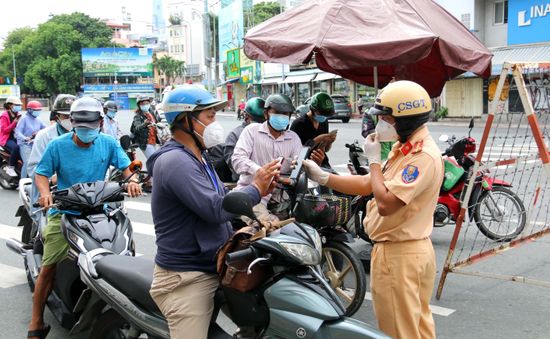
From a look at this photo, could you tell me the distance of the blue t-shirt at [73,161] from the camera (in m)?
4.11

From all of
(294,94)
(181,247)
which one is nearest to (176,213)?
(181,247)

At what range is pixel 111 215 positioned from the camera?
405cm

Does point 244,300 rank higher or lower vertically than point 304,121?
lower

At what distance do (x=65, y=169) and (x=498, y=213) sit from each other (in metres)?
4.76

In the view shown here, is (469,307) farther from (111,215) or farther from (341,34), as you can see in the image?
(111,215)

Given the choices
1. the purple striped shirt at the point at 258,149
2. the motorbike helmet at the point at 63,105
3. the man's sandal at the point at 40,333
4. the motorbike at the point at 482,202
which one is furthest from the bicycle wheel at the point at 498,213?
the man's sandal at the point at 40,333

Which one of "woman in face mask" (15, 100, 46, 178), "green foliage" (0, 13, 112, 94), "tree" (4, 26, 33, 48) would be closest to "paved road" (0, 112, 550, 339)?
"woman in face mask" (15, 100, 46, 178)

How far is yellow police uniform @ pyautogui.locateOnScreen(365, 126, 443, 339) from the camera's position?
2.80m

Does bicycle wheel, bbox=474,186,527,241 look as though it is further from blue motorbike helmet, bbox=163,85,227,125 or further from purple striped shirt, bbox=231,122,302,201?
blue motorbike helmet, bbox=163,85,227,125

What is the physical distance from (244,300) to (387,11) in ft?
10.6

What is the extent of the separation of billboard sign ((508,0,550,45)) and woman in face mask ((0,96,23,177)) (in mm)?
22233

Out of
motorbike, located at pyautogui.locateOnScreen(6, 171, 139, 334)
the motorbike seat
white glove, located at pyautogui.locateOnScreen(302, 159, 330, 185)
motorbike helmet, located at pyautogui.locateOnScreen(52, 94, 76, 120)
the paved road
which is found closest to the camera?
the motorbike seat

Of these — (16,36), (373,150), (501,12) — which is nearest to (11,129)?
(373,150)

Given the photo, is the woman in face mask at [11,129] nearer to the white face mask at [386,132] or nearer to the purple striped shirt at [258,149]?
the purple striped shirt at [258,149]
